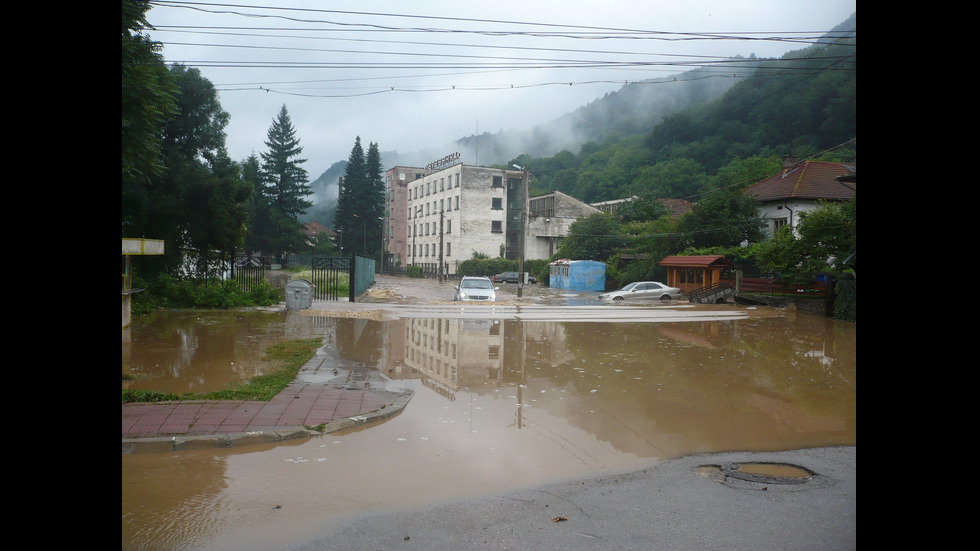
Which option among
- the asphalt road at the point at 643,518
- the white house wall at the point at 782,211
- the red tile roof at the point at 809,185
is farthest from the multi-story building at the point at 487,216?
the asphalt road at the point at 643,518

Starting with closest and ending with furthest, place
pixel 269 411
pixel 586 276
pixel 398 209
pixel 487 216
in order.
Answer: pixel 269 411, pixel 586 276, pixel 487 216, pixel 398 209

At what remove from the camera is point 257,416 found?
789 centimetres

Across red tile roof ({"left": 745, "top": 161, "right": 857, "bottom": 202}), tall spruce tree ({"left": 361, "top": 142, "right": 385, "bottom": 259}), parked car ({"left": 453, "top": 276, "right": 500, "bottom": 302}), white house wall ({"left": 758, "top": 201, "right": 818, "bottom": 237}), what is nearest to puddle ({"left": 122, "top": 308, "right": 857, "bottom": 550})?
parked car ({"left": 453, "top": 276, "right": 500, "bottom": 302})

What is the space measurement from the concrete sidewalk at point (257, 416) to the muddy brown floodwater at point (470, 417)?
0.17m

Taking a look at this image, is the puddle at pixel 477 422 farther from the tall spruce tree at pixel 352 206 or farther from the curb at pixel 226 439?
the tall spruce tree at pixel 352 206

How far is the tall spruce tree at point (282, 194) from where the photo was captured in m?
70.5

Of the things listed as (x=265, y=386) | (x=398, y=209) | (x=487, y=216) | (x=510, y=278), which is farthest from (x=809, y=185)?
(x=398, y=209)

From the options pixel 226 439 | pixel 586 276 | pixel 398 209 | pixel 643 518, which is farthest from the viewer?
pixel 398 209

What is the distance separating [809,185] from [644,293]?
1513 cm

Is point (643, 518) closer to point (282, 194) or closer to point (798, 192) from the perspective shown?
point (798, 192)

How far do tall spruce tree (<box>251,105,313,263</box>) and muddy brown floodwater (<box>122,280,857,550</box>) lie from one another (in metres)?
53.0

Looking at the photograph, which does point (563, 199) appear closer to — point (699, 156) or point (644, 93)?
point (699, 156)
